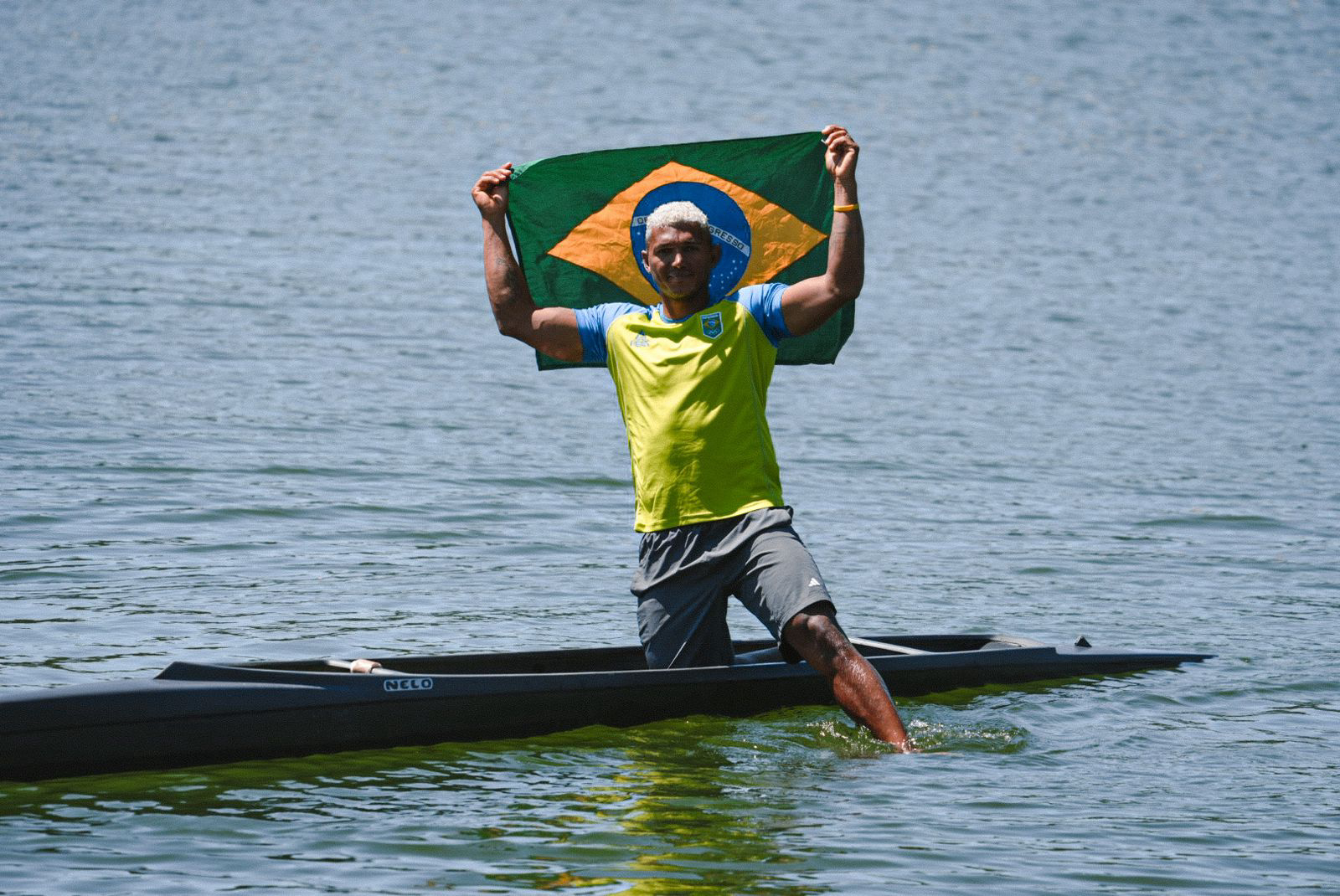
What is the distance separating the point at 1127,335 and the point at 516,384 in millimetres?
6999

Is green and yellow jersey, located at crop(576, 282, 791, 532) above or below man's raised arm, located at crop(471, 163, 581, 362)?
below

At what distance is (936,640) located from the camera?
8.71 m

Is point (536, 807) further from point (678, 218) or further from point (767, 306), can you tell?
point (678, 218)

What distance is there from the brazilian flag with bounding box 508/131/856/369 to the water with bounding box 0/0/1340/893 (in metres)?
1.99

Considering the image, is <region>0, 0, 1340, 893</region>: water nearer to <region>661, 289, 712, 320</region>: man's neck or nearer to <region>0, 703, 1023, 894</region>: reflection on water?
<region>0, 703, 1023, 894</region>: reflection on water

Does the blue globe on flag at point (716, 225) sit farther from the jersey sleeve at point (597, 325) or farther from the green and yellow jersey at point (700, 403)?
the green and yellow jersey at point (700, 403)

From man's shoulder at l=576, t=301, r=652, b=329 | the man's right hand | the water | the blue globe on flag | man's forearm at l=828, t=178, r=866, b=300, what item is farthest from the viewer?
the blue globe on flag

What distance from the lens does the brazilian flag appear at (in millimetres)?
8094

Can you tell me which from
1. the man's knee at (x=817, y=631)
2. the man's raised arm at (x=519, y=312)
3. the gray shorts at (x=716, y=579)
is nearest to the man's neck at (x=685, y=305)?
the man's raised arm at (x=519, y=312)

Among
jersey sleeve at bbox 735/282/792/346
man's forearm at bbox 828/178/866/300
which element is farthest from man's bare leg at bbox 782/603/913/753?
man's forearm at bbox 828/178/866/300

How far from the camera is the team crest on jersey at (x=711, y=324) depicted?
7043mm

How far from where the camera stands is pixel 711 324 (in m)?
7.06

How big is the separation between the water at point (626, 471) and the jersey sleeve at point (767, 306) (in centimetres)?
173

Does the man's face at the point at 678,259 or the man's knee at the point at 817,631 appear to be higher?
the man's face at the point at 678,259
